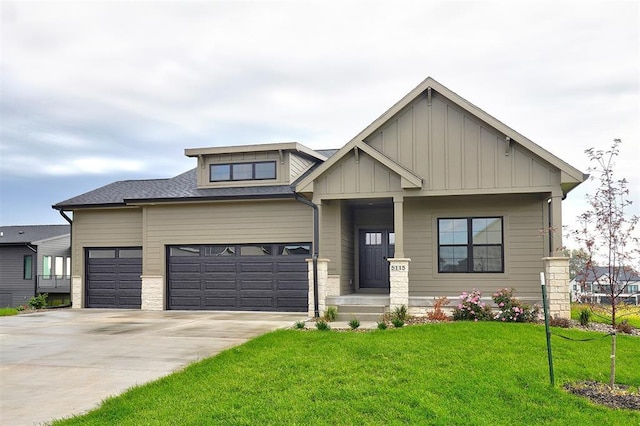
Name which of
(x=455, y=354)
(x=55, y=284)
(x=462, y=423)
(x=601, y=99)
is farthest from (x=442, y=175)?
(x=55, y=284)

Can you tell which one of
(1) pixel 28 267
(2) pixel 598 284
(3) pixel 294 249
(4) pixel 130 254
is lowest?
(1) pixel 28 267

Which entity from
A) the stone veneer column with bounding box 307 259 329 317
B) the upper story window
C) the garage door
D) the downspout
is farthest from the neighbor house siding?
the stone veneer column with bounding box 307 259 329 317

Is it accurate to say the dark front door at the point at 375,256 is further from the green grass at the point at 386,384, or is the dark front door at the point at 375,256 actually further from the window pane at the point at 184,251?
the green grass at the point at 386,384

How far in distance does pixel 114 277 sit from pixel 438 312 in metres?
11.9

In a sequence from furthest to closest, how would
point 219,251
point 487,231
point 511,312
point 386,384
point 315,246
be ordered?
1. point 219,251
2. point 315,246
3. point 487,231
4. point 511,312
5. point 386,384

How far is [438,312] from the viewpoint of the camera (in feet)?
43.0

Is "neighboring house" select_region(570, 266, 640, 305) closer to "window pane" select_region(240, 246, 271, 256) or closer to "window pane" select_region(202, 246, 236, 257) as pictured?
"window pane" select_region(240, 246, 271, 256)

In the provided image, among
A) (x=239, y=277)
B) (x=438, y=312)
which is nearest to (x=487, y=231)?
(x=438, y=312)

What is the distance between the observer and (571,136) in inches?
674

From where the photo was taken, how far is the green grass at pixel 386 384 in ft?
20.8

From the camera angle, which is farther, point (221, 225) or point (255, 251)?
point (221, 225)

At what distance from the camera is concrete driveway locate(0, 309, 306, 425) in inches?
282

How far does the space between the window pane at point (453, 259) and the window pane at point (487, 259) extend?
0.96ft

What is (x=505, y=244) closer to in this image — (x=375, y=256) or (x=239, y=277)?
(x=375, y=256)
